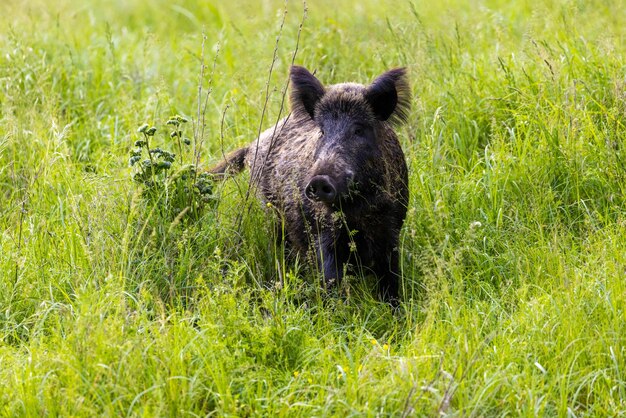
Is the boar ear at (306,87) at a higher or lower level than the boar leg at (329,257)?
higher

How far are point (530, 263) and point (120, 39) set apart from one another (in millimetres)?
5475

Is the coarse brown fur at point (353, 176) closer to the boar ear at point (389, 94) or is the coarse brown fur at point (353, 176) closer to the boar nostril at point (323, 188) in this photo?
the boar ear at point (389, 94)

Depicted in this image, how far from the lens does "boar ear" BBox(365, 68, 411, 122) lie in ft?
18.3

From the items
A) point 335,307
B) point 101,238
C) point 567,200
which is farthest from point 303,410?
point 567,200

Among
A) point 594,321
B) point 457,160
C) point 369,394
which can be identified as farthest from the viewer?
point 457,160

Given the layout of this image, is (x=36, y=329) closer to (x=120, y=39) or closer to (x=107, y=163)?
(x=107, y=163)

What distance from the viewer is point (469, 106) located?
21.7 feet

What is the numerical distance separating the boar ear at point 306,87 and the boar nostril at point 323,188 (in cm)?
88

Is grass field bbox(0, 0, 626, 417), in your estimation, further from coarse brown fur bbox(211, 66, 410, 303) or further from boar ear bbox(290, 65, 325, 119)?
boar ear bbox(290, 65, 325, 119)

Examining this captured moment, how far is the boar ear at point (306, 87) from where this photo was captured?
5688 mm

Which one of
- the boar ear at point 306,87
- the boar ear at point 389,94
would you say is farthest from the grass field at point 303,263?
the boar ear at point 389,94

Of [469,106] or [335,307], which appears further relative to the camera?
[469,106]

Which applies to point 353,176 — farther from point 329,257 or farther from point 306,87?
point 306,87

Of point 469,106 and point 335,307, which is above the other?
point 469,106
